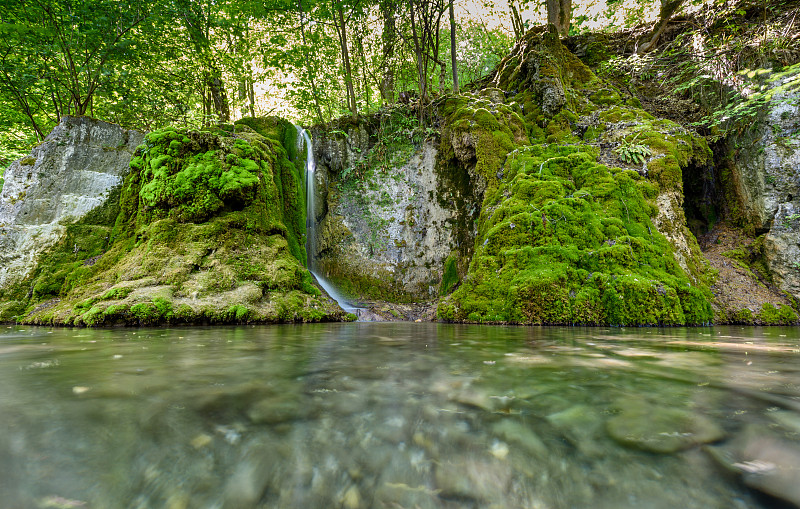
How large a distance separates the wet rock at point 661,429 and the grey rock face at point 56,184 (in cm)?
1048

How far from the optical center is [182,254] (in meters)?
6.33

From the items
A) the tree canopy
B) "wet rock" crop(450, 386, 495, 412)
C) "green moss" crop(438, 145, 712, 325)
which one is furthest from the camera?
the tree canopy

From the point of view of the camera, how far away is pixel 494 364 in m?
2.02

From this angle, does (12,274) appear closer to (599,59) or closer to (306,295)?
(306,295)

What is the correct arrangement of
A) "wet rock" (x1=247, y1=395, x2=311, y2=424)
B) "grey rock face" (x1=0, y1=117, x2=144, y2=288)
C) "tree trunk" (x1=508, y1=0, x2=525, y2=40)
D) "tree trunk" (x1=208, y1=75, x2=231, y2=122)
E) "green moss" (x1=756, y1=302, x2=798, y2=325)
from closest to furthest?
"wet rock" (x1=247, y1=395, x2=311, y2=424)
"green moss" (x1=756, y1=302, x2=798, y2=325)
"grey rock face" (x1=0, y1=117, x2=144, y2=288)
"tree trunk" (x1=208, y1=75, x2=231, y2=122)
"tree trunk" (x1=508, y1=0, x2=525, y2=40)

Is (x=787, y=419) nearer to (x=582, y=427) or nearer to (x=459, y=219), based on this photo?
(x=582, y=427)

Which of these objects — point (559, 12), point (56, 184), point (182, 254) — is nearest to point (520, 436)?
point (182, 254)


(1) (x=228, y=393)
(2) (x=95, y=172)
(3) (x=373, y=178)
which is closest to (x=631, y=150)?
(3) (x=373, y=178)

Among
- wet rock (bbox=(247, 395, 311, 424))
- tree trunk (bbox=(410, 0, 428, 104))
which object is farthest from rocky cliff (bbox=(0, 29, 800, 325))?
wet rock (bbox=(247, 395, 311, 424))

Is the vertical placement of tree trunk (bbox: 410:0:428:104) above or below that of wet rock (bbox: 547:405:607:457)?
above

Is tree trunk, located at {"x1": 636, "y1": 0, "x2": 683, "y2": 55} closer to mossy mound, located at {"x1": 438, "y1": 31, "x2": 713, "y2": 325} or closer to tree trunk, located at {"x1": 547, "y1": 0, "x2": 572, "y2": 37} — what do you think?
mossy mound, located at {"x1": 438, "y1": 31, "x2": 713, "y2": 325}

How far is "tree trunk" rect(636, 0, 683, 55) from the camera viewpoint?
10.1m

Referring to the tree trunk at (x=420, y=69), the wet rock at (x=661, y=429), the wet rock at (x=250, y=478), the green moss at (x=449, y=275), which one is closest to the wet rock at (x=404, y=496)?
the wet rock at (x=250, y=478)

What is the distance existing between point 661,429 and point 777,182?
10.5m
